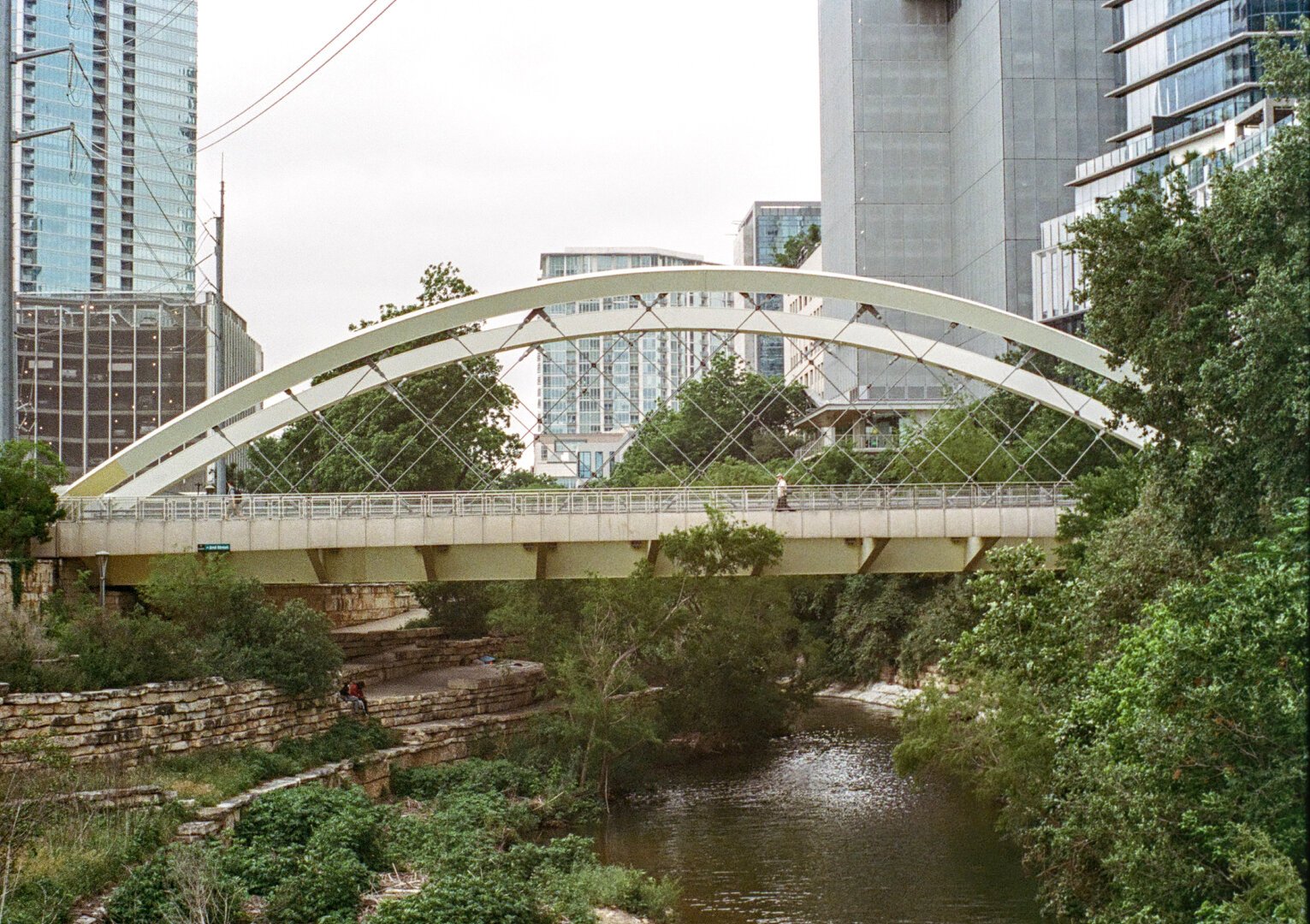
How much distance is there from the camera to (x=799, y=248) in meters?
105

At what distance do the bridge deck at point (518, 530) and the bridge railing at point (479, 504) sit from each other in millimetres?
36

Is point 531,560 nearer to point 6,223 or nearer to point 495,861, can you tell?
point 495,861

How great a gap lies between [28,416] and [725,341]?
3866 centimetres

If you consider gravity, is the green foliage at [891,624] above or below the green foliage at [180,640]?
below

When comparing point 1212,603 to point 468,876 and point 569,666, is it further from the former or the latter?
point 569,666

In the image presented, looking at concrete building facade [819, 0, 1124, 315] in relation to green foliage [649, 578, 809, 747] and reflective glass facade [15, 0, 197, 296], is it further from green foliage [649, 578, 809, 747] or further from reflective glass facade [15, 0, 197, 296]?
green foliage [649, 578, 809, 747]

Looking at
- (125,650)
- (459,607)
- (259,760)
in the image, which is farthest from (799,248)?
(125,650)

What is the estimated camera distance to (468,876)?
19016 mm

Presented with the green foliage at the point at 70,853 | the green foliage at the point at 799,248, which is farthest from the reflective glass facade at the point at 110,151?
the green foliage at the point at 799,248

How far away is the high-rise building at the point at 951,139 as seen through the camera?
238 feet

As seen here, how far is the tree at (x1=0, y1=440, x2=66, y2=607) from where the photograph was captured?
2838 cm

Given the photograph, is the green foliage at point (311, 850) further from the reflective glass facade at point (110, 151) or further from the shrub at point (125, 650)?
the reflective glass facade at point (110, 151)

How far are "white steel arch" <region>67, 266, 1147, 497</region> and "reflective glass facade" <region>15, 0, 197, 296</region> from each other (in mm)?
28936

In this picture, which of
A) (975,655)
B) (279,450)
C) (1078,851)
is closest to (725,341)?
(975,655)
